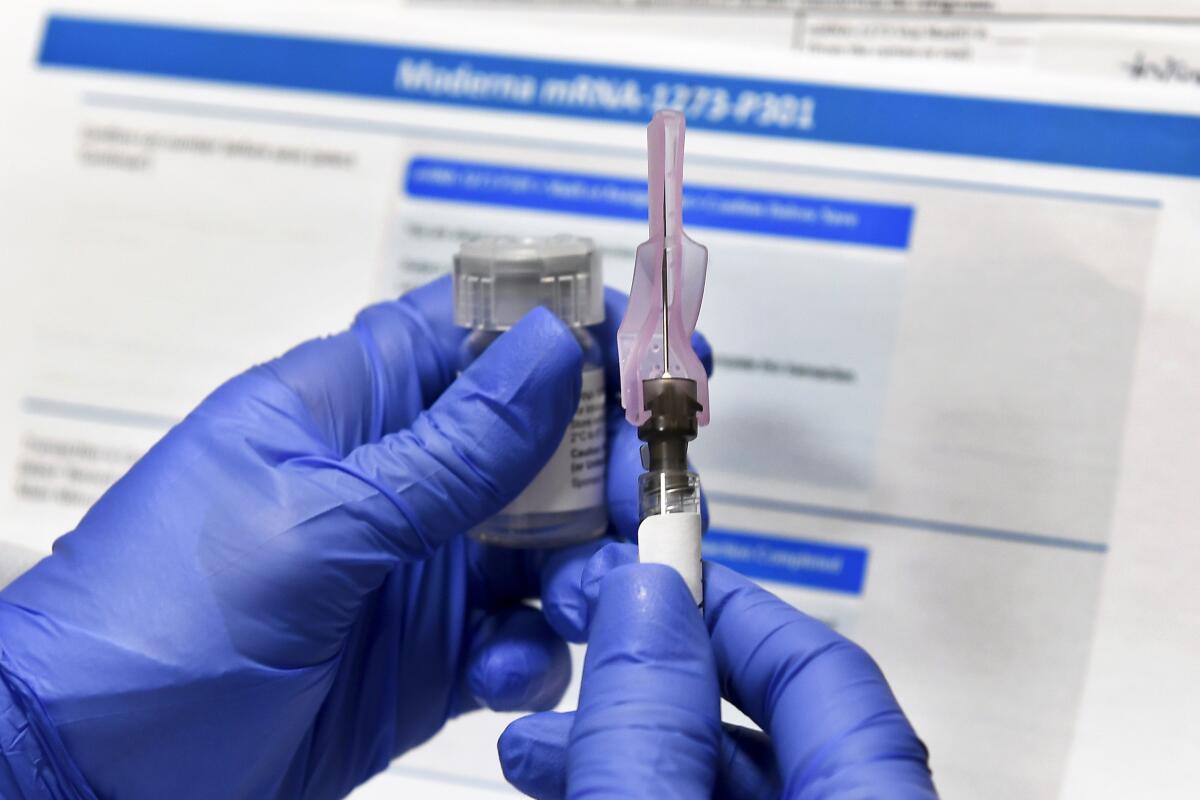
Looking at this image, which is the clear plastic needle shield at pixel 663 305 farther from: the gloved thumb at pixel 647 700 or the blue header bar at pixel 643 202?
the blue header bar at pixel 643 202

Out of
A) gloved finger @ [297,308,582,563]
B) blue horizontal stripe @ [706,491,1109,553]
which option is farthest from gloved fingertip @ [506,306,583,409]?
blue horizontal stripe @ [706,491,1109,553]

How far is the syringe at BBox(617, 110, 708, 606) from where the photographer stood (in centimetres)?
51

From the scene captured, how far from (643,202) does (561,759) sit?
1.55 feet

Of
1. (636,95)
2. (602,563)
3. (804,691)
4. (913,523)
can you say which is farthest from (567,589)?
(636,95)

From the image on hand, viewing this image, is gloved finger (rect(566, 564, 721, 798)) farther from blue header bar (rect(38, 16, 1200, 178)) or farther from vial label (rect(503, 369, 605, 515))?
blue header bar (rect(38, 16, 1200, 178))

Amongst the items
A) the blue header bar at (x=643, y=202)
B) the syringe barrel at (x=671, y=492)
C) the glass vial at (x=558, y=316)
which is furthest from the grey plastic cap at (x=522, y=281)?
the blue header bar at (x=643, y=202)

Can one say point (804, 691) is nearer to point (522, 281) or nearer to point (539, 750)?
point (539, 750)

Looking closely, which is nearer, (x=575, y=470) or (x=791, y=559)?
(x=575, y=470)

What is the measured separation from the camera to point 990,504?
2.51 feet

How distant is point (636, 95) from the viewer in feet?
2.84

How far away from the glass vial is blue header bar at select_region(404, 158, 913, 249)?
25cm

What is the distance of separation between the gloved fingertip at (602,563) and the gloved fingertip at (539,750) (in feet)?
0.22

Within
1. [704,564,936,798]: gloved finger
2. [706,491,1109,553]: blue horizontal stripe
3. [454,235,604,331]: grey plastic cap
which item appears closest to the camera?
[704,564,936,798]: gloved finger

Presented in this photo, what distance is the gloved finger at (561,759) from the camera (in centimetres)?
54
